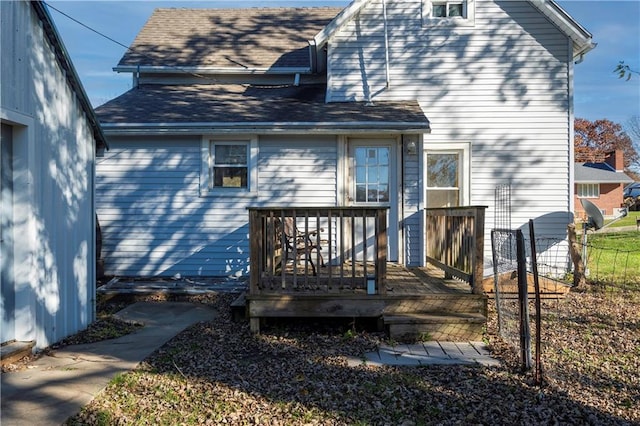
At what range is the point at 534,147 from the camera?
384 inches

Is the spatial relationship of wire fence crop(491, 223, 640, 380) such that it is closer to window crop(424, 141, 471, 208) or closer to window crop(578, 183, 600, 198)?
window crop(424, 141, 471, 208)

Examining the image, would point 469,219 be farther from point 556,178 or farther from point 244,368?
point 556,178

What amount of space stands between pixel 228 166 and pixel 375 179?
2793 millimetres

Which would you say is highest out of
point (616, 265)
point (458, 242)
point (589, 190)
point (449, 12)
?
point (449, 12)

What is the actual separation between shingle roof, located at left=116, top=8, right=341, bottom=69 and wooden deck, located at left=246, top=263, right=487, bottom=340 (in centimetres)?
684

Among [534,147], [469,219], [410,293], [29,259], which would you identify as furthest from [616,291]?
[29,259]

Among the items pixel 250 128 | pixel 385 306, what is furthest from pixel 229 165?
pixel 385 306

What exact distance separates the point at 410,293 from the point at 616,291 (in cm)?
473

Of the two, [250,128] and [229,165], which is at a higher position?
[250,128]

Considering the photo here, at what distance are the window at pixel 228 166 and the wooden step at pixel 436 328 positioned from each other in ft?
14.8

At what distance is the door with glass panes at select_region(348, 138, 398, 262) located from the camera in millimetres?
9500

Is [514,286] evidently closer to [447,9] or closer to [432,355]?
[432,355]

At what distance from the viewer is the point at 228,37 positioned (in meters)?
13.0

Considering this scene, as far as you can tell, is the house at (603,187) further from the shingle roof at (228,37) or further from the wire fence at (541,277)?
the shingle roof at (228,37)
